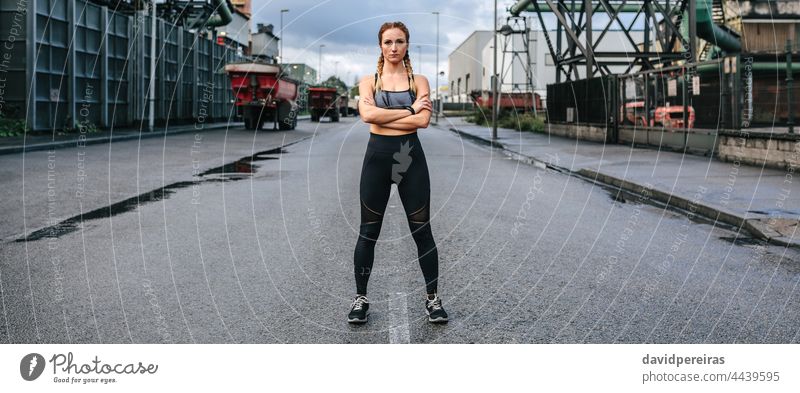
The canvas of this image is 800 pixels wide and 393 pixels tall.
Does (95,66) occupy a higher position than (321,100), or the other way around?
(321,100)

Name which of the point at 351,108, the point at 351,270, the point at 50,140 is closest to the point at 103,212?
the point at 351,270

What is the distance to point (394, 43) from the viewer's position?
437 centimetres

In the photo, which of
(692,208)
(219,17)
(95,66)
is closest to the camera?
(692,208)

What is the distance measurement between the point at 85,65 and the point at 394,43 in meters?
30.5

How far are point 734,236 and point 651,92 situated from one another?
56.6 feet

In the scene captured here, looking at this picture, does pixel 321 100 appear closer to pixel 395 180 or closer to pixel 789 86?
pixel 789 86

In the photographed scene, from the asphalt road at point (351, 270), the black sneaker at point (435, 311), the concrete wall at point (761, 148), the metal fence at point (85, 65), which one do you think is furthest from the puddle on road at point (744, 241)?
the metal fence at point (85, 65)

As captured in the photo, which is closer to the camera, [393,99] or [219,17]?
[393,99]

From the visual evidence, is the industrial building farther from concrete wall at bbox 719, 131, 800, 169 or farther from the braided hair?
the braided hair

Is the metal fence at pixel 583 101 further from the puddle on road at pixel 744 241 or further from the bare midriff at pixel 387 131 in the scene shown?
the bare midriff at pixel 387 131

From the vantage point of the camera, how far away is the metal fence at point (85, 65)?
27656 mm

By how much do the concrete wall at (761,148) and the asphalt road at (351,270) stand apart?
515cm

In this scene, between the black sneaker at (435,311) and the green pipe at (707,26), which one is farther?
the green pipe at (707,26)

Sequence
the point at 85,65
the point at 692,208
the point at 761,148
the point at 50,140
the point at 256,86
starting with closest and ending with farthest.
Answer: the point at 692,208 → the point at 761,148 → the point at 50,140 → the point at 85,65 → the point at 256,86
